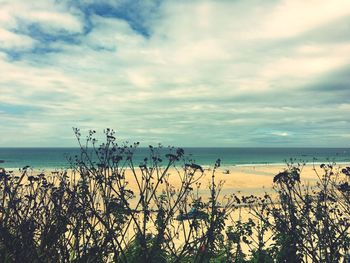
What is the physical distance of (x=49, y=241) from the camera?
4965 mm

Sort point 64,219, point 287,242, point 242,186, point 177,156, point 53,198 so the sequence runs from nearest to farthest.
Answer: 1. point 64,219
2. point 177,156
3. point 53,198
4. point 287,242
5. point 242,186

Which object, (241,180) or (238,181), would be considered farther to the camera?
(241,180)

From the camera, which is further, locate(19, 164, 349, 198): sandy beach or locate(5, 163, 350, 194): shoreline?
locate(5, 163, 350, 194): shoreline

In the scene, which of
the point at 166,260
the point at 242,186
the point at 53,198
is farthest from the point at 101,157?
the point at 242,186

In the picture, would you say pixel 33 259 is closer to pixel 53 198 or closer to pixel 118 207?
pixel 53 198

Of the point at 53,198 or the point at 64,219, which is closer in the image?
the point at 64,219

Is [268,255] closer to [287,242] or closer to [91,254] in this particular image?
[287,242]

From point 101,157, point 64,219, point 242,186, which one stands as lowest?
point 242,186

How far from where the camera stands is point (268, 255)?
713 centimetres

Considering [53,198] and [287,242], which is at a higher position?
[53,198]

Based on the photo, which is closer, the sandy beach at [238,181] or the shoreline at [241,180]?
the sandy beach at [238,181]

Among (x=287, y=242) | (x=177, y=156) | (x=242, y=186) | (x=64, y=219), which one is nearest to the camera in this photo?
(x=64, y=219)

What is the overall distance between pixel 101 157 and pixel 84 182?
0.46 metres

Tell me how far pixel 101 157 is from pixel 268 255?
388 centimetres
